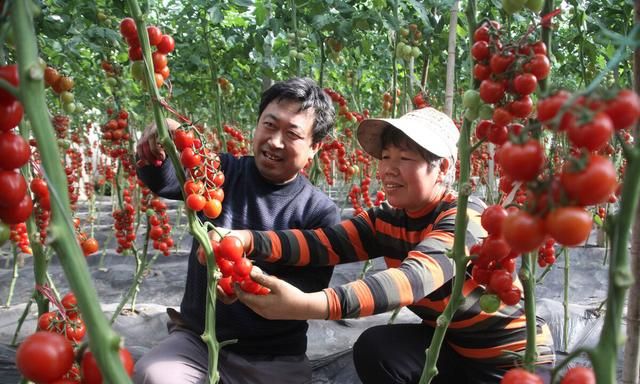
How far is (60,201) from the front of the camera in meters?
0.42

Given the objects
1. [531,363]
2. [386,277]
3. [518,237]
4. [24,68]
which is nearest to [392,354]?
[386,277]

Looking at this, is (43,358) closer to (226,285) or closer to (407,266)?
(226,285)

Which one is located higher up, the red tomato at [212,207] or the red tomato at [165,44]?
the red tomato at [165,44]

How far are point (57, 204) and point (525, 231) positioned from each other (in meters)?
0.38

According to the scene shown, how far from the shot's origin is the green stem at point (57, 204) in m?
0.41

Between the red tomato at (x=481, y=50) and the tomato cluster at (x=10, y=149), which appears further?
the red tomato at (x=481, y=50)

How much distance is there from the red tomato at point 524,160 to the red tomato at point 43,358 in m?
0.43

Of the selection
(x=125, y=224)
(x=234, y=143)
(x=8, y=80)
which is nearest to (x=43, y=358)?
(x=8, y=80)

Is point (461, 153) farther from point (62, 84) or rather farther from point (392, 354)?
point (392, 354)

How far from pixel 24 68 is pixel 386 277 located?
0.87 metres

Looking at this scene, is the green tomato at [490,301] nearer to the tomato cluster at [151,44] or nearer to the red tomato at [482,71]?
the red tomato at [482,71]

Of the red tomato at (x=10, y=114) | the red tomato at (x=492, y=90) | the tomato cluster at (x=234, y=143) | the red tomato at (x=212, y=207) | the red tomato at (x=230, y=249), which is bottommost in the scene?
the red tomato at (x=230, y=249)

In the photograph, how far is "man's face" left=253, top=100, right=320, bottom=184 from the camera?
161 cm

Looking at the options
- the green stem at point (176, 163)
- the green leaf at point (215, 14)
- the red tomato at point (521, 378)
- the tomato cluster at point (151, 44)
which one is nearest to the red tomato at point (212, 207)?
the green stem at point (176, 163)
